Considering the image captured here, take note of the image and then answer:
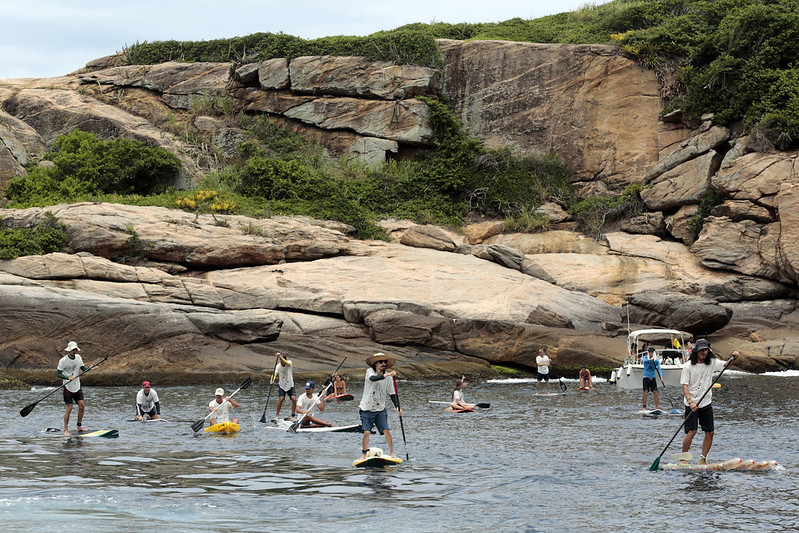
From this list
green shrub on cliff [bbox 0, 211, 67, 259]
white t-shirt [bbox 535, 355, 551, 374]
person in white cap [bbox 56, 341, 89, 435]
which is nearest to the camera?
person in white cap [bbox 56, 341, 89, 435]

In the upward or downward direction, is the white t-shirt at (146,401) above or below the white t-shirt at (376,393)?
below

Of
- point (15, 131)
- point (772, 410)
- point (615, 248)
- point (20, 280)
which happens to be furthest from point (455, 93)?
point (772, 410)

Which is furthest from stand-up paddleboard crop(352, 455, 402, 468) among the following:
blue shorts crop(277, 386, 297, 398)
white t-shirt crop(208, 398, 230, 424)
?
blue shorts crop(277, 386, 297, 398)

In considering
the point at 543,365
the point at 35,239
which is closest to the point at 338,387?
the point at 543,365

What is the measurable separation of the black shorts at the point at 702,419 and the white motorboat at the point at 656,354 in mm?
14320

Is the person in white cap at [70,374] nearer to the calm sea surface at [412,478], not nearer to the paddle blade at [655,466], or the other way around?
the calm sea surface at [412,478]

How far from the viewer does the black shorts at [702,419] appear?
12734 millimetres

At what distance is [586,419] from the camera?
63.2ft

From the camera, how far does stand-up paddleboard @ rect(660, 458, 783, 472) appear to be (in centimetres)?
1205

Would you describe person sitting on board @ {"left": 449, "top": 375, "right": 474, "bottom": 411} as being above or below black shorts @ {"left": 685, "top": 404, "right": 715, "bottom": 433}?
below

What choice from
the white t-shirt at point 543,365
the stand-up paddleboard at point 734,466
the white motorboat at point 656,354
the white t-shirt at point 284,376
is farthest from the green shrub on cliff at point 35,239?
the stand-up paddleboard at point 734,466

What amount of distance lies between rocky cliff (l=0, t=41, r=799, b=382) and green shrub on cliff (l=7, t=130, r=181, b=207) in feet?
4.30

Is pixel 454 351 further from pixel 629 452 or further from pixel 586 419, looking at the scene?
pixel 629 452

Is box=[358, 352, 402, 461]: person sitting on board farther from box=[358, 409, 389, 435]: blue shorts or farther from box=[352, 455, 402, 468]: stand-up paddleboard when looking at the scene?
box=[352, 455, 402, 468]: stand-up paddleboard
